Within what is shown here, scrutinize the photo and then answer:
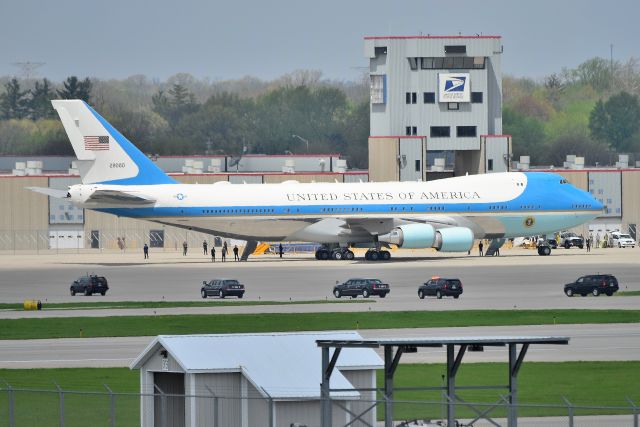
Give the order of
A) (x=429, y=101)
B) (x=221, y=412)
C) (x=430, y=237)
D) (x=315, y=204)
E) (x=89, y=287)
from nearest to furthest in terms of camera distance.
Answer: (x=221, y=412) → (x=89, y=287) → (x=430, y=237) → (x=315, y=204) → (x=429, y=101)

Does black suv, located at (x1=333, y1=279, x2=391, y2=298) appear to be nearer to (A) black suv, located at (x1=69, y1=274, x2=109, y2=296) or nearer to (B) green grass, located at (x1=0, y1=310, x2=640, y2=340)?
(B) green grass, located at (x1=0, y1=310, x2=640, y2=340)

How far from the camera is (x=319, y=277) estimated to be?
80.3 meters

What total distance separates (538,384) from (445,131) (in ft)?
246

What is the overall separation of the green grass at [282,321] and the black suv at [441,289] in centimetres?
851

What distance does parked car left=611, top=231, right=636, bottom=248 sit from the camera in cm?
11319

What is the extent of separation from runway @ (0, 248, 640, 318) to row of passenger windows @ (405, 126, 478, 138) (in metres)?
12.3

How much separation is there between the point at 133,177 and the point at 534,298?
35471 mm

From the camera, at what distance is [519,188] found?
94.9 metres

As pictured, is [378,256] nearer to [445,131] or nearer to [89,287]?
[445,131]

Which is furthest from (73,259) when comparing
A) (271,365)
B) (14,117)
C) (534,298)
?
(14,117)

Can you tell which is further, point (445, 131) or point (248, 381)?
point (445, 131)

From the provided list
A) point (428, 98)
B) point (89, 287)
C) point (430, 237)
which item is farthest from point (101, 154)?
point (428, 98)

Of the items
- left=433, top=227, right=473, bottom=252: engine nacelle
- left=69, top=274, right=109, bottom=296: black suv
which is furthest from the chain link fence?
left=433, top=227, right=473, bottom=252: engine nacelle

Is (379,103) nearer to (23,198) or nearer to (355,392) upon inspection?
(23,198)
